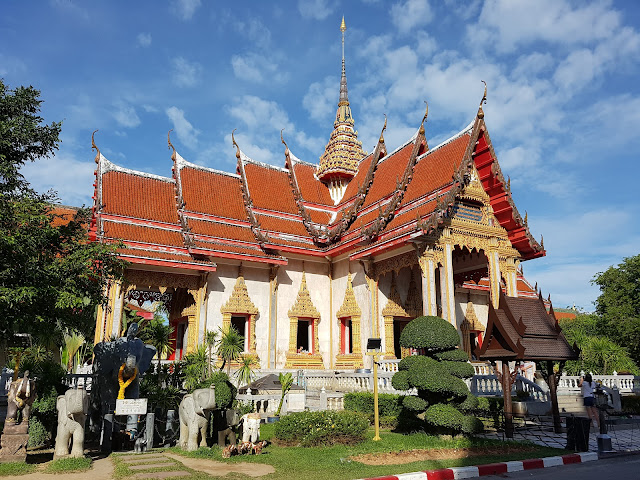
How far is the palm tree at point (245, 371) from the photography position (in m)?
13.0

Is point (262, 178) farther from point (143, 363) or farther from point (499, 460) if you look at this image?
point (499, 460)

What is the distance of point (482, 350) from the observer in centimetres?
951

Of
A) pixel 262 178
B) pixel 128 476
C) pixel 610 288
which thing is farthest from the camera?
pixel 610 288

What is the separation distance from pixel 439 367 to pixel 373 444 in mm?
1762

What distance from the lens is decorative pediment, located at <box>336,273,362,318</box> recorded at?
17.0 meters

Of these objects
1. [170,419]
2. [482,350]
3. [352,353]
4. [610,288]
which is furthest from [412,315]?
[610,288]

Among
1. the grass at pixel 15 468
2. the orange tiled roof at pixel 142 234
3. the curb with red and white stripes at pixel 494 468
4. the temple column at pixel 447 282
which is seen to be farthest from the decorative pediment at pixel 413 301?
the grass at pixel 15 468

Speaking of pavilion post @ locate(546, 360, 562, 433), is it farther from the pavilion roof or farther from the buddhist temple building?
the buddhist temple building

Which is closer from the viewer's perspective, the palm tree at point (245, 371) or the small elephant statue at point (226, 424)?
the small elephant statue at point (226, 424)

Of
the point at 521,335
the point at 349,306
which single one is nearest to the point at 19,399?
the point at 521,335

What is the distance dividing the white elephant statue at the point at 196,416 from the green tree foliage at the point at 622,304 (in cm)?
2273

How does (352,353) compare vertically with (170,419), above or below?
above

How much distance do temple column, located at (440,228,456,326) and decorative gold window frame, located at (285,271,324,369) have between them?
198 inches

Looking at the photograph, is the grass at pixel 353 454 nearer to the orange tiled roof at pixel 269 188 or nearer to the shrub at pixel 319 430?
the shrub at pixel 319 430
